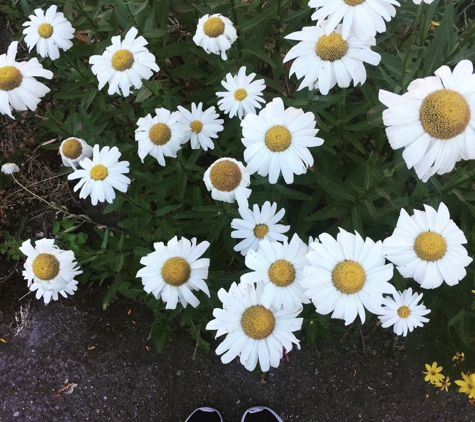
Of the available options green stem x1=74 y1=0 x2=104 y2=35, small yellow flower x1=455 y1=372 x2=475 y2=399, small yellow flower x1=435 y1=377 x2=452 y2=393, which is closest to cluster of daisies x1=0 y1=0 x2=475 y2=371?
green stem x1=74 y1=0 x2=104 y2=35

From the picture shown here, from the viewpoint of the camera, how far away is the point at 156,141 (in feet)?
5.30

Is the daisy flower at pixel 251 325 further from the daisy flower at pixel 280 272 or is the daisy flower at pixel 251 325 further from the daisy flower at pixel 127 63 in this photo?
the daisy flower at pixel 127 63

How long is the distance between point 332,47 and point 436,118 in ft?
1.58

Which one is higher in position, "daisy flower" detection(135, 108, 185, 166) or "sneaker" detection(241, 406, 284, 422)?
"daisy flower" detection(135, 108, 185, 166)

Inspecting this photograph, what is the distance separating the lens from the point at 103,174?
157 centimetres

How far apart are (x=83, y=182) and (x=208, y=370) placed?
1.51m

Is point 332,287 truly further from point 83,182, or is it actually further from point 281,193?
point 83,182

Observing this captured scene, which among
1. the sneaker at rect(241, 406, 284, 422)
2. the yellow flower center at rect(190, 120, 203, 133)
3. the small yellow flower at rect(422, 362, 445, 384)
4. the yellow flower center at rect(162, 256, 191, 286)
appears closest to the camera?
the yellow flower center at rect(162, 256, 191, 286)

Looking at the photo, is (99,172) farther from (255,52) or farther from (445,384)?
(445,384)

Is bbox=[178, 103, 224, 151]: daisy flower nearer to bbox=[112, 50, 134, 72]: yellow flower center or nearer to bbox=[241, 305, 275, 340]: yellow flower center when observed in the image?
bbox=[112, 50, 134, 72]: yellow flower center

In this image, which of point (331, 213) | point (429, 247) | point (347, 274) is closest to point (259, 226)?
point (331, 213)

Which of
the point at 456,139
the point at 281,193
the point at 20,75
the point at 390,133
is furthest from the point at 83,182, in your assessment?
the point at 456,139

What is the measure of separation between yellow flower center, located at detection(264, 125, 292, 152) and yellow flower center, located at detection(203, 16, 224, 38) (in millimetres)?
497

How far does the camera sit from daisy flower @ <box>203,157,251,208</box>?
1.41 m
